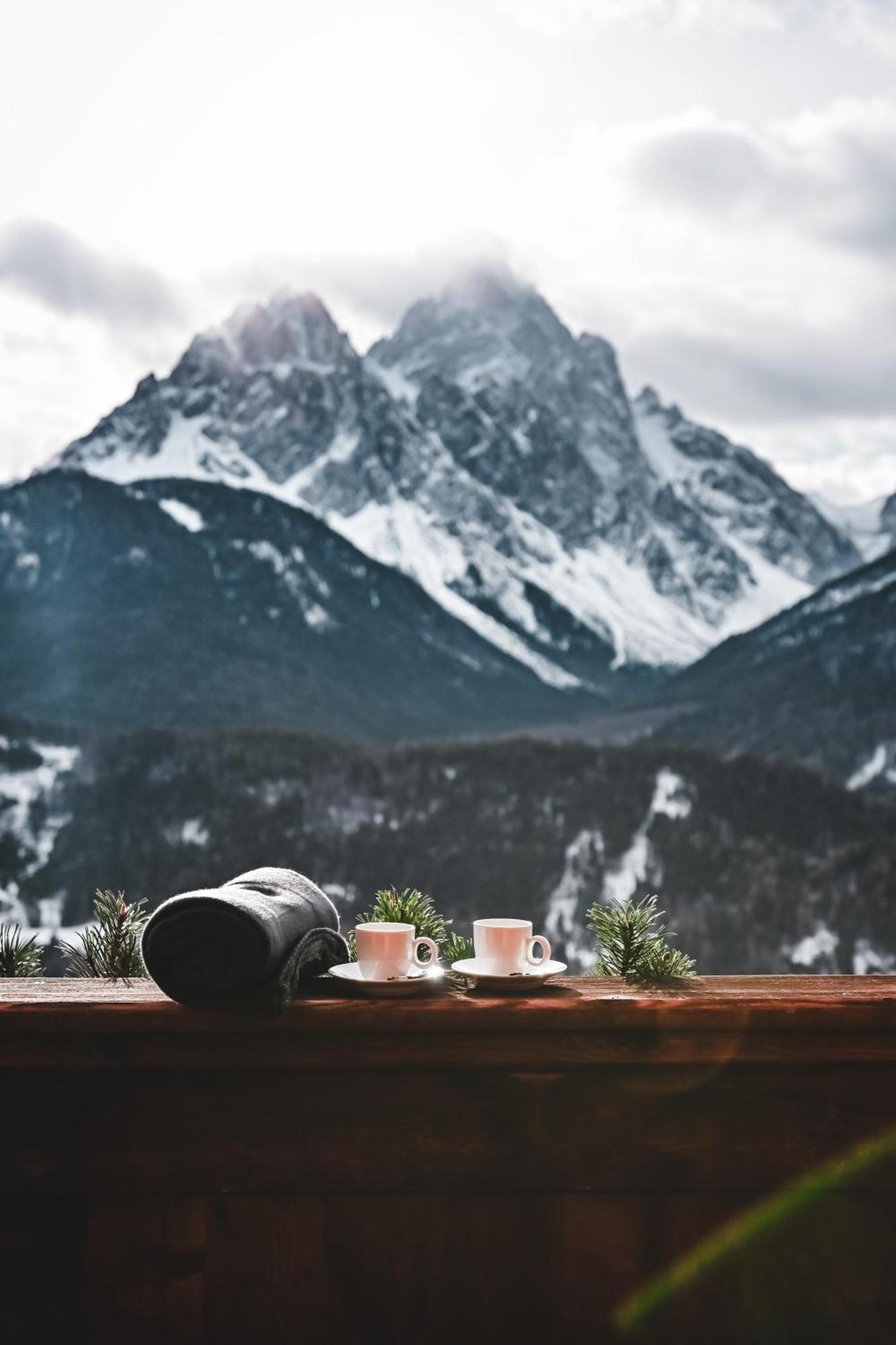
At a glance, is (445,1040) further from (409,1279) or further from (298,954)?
(409,1279)

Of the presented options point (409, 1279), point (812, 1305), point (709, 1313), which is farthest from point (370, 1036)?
point (812, 1305)

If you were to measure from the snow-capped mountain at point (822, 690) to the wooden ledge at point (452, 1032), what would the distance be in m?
102

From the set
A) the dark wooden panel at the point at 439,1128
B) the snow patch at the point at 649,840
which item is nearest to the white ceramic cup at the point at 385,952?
the dark wooden panel at the point at 439,1128

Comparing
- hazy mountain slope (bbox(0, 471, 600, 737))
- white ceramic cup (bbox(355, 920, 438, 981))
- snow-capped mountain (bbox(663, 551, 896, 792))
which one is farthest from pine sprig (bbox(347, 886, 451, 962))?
hazy mountain slope (bbox(0, 471, 600, 737))

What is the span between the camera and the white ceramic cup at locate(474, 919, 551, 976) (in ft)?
9.43

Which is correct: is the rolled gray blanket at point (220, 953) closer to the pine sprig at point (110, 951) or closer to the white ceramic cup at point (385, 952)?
the white ceramic cup at point (385, 952)

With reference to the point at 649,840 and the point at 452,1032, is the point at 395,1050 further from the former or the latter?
the point at 649,840

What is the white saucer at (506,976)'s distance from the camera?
2820 millimetres

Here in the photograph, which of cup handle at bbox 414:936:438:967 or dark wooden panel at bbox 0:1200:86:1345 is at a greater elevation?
cup handle at bbox 414:936:438:967

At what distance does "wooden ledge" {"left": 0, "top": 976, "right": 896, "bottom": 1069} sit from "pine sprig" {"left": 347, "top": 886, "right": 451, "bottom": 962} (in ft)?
2.46

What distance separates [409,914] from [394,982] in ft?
2.43

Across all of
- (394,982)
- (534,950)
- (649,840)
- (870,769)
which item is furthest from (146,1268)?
(870,769)

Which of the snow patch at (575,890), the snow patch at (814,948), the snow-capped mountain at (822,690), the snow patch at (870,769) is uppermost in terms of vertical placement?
the snow-capped mountain at (822,690)

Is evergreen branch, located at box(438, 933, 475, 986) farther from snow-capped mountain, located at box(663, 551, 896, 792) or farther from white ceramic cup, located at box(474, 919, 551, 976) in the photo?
snow-capped mountain, located at box(663, 551, 896, 792)
